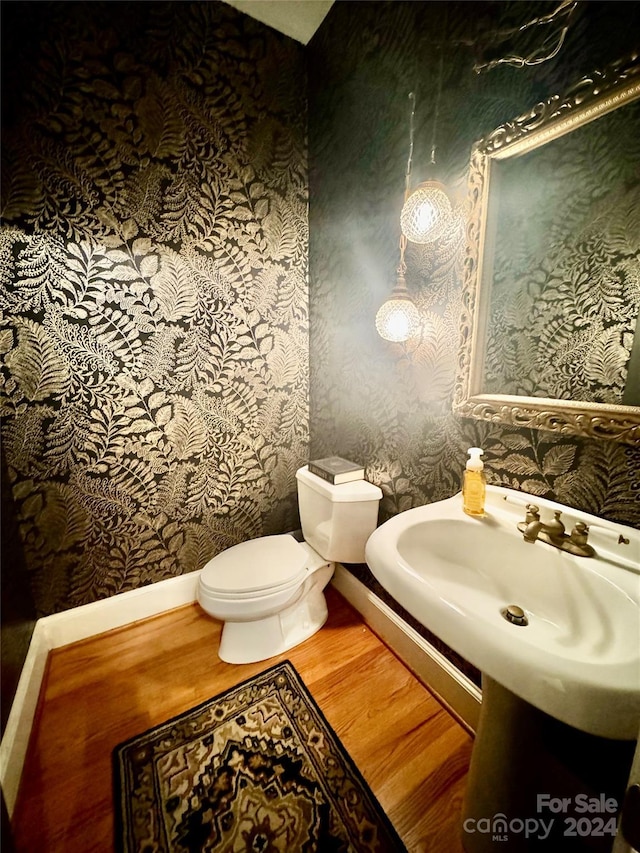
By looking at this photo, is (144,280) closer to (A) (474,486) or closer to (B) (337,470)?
(B) (337,470)

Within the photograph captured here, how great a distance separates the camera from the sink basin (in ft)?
1.42

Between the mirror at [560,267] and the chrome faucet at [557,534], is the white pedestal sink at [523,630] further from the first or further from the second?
the mirror at [560,267]

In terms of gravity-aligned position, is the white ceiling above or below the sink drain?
above

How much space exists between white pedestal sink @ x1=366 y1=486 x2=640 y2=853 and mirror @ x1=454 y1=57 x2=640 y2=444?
274 mm

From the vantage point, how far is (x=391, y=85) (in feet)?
3.83

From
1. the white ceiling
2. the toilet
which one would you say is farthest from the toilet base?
the white ceiling

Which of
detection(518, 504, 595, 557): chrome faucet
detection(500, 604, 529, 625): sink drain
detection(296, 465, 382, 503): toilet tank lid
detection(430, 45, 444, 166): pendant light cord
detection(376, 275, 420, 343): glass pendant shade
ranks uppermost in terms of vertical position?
detection(430, 45, 444, 166): pendant light cord

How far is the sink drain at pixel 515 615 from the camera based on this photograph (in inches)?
29.0

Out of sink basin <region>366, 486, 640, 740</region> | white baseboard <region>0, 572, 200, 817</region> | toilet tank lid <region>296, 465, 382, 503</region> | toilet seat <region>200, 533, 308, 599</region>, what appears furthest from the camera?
toilet tank lid <region>296, 465, 382, 503</region>

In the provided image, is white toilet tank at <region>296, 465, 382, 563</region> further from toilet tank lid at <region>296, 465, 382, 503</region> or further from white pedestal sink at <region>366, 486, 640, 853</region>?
white pedestal sink at <region>366, 486, 640, 853</region>

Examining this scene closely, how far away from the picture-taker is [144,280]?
132cm

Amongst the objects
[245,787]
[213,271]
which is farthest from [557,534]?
[213,271]

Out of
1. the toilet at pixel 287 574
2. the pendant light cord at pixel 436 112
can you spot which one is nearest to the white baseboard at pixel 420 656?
the toilet at pixel 287 574

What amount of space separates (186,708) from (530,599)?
3.85 feet
